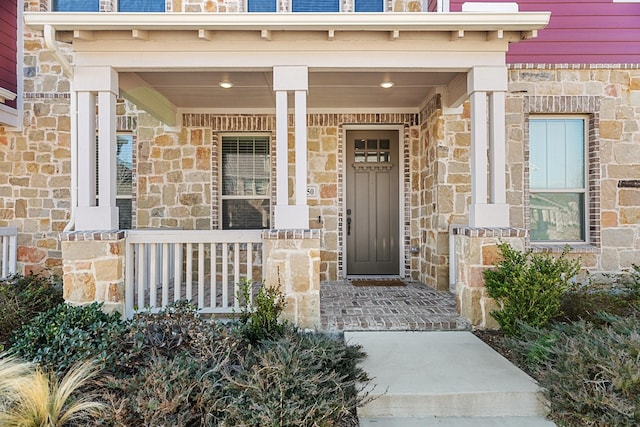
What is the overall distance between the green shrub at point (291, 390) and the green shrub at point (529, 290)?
153 centimetres

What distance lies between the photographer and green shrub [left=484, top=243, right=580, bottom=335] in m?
Answer: 3.17

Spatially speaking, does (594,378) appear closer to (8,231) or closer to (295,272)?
(295,272)

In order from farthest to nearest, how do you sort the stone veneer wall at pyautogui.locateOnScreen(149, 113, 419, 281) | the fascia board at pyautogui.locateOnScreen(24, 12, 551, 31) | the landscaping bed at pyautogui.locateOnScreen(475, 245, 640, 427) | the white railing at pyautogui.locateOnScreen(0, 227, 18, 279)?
the stone veneer wall at pyautogui.locateOnScreen(149, 113, 419, 281) < the white railing at pyautogui.locateOnScreen(0, 227, 18, 279) < the fascia board at pyautogui.locateOnScreen(24, 12, 551, 31) < the landscaping bed at pyautogui.locateOnScreen(475, 245, 640, 427)

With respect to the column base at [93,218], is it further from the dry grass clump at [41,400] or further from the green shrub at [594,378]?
the green shrub at [594,378]

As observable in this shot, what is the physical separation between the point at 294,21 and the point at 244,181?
2.83 m

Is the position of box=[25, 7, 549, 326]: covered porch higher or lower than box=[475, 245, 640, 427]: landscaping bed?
higher

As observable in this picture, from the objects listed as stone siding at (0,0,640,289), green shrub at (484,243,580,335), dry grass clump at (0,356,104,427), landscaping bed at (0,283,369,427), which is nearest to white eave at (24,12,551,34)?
stone siding at (0,0,640,289)

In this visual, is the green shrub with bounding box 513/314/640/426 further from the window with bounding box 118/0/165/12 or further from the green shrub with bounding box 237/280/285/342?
the window with bounding box 118/0/165/12

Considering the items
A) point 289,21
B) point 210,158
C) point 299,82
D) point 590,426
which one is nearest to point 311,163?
point 210,158

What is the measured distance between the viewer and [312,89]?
4.66m

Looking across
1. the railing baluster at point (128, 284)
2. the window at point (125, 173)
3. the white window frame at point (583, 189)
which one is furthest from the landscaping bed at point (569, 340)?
the window at point (125, 173)

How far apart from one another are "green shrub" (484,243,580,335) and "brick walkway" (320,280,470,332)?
43 centimetres

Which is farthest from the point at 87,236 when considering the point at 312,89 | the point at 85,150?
the point at 312,89

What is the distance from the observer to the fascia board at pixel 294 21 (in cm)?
329
